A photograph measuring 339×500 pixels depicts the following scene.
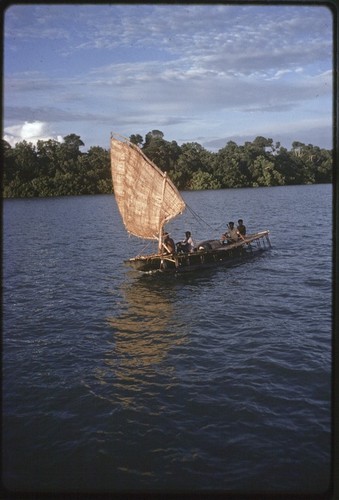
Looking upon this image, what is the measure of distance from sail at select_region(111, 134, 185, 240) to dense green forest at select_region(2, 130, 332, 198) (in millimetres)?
84806

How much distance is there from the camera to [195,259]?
87.2 ft

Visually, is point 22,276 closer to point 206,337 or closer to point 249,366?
point 206,337

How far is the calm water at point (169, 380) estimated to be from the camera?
394 inches

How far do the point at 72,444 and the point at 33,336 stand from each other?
780cm

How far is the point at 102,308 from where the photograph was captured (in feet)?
69.3

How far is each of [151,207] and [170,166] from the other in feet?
320

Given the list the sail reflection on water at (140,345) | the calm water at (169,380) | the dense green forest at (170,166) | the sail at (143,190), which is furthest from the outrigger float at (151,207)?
the dense green forest at (170,166)

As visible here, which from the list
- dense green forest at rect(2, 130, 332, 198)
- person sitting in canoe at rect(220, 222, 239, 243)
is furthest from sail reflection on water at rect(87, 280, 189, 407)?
dense green forest at rect(2, 130, 332, 198)

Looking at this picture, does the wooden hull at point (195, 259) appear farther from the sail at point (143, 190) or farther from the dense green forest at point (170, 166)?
the dense green forest at point (170, 166)

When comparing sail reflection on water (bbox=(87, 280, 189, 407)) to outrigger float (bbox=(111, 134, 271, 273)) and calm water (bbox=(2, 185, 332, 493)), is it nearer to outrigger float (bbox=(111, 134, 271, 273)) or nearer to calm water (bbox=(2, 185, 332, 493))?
calm water (bbox=(2, 185, 332, 493))

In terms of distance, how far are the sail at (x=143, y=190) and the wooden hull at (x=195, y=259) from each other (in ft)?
6.30

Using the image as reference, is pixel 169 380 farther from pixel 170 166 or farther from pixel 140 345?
pixel 170 166

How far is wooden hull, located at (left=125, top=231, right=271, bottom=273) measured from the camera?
2581 cm

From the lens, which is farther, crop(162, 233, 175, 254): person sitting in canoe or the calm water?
crop(162, 233, 175, 254): person sitting in canoe
